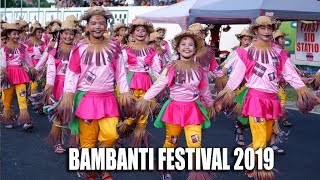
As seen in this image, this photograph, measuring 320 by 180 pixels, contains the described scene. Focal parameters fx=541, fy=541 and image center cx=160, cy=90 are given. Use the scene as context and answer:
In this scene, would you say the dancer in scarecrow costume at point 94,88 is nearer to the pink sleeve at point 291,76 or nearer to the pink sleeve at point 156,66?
the pink sleeve at point 291,76

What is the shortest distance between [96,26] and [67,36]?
2.11 m

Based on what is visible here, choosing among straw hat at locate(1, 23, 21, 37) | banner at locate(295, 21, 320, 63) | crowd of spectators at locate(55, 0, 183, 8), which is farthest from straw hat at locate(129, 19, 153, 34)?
crowd of spectators at locate(55, 0, 183, 8)

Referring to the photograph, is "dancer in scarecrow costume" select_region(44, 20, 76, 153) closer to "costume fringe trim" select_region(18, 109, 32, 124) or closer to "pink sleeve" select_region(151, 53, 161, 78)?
"pink sleeve" select_region(151, 53, 161, 78)

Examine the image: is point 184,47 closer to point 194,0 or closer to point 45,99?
point 45,99

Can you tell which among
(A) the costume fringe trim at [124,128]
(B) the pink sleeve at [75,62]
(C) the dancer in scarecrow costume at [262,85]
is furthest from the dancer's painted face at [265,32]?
(A) the costume fringe trim at [124,128]

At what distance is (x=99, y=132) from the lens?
596cm

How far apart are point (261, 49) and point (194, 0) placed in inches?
427

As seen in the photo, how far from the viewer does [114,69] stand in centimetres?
603

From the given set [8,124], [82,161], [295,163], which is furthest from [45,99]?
[295,163]

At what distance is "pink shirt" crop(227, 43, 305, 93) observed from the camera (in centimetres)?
632

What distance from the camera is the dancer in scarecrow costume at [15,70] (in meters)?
9.45

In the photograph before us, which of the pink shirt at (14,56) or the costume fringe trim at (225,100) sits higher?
the pink shirt at (14,56)

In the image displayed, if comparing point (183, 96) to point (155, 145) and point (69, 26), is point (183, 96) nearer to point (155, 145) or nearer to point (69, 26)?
point (69, 26)

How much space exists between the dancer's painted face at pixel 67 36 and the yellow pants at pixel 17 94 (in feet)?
6.74
